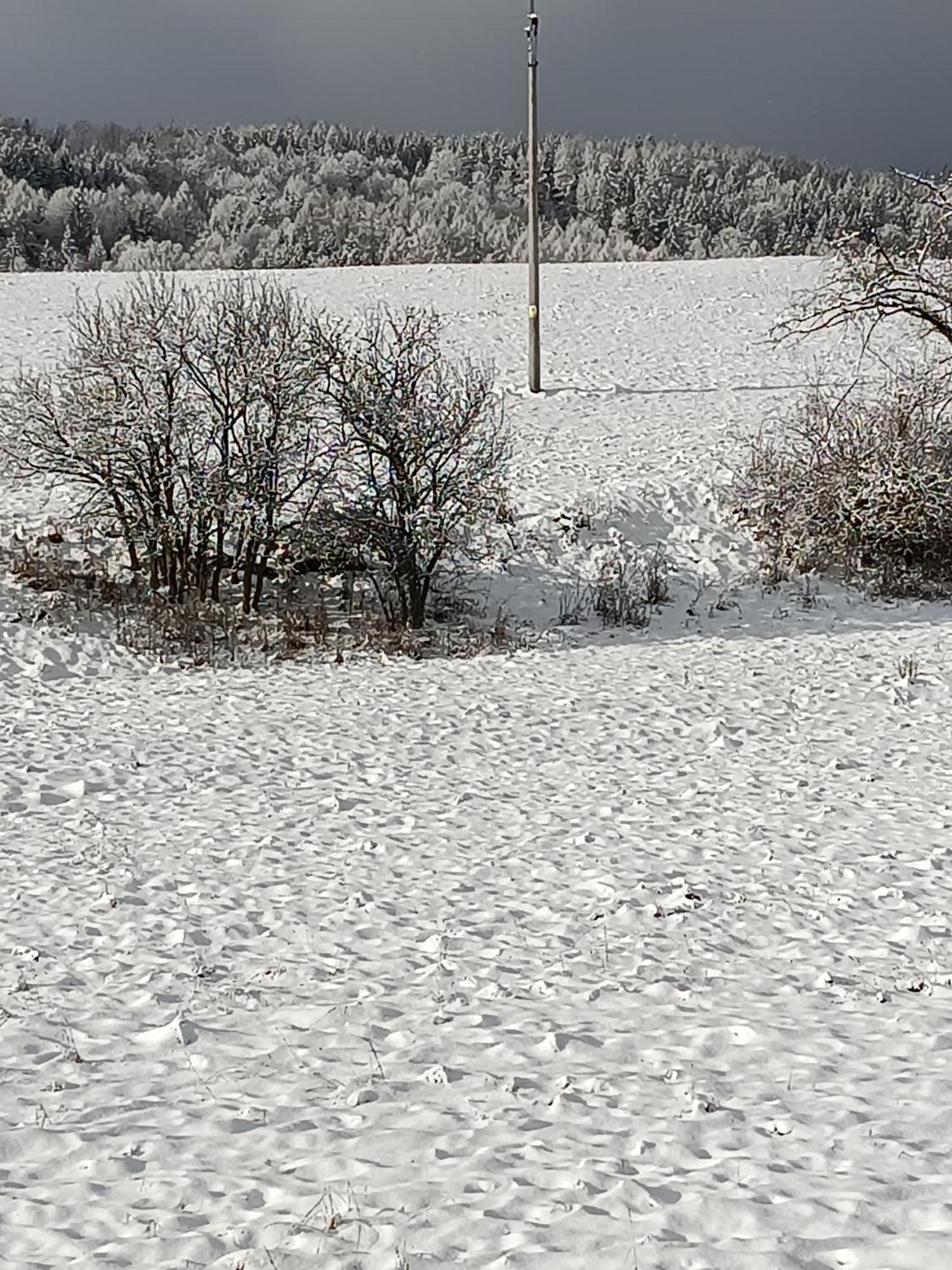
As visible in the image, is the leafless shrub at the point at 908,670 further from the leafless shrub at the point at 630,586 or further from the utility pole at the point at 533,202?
the utility pole at the point at 533,202

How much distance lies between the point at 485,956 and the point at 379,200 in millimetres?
60113

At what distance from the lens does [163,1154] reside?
16.2 feet

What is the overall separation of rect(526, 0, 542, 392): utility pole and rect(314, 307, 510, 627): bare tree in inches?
255

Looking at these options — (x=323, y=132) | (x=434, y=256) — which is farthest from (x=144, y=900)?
(x=323, y=132)

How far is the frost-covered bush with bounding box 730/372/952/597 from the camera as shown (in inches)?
635

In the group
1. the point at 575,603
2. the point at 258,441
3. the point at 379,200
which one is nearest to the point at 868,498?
the point at 575,603

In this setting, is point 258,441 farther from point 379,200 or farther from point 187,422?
point 379,200

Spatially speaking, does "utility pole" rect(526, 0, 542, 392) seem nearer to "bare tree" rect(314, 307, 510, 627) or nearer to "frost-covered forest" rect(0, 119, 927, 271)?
"bare tree" rect(314, 307, 510, 627)

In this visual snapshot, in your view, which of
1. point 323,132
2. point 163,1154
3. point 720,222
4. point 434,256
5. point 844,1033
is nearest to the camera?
point 163,1154

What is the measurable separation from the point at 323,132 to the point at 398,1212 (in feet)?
273

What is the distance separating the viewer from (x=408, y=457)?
14133mm

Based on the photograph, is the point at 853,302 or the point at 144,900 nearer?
the point at 144,900

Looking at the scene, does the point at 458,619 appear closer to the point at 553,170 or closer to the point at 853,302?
the point at 853,302

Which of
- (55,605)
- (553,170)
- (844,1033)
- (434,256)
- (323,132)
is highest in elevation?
(323,132)
